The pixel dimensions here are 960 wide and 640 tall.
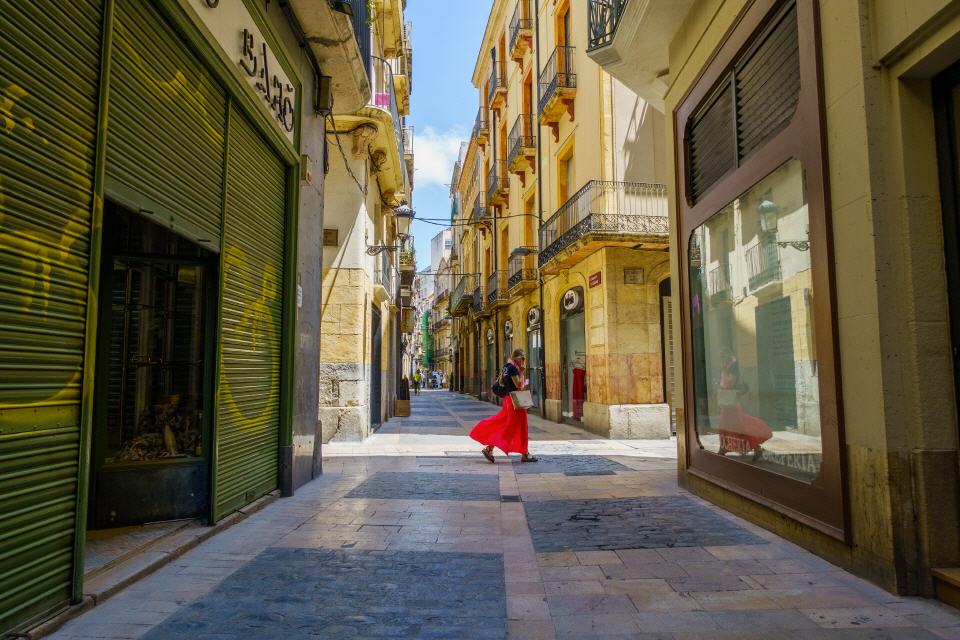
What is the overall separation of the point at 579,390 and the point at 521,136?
8.74 metres

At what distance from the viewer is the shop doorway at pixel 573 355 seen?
53.4ft

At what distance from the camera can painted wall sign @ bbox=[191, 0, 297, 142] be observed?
191 inches

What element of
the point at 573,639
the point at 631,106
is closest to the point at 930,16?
the point at 573,639

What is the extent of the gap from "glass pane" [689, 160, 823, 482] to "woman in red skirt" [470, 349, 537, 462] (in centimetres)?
317

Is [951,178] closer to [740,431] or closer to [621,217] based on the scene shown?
[740,431]

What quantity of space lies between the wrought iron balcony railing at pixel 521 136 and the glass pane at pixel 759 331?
46.5 feet

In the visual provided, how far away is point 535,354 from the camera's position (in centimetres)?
2070

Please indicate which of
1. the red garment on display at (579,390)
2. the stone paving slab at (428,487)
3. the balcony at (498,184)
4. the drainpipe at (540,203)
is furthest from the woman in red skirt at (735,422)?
the balcony at (498,184)

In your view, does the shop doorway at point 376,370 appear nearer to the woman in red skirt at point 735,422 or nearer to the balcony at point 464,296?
the woman in red skirt at point 735,422

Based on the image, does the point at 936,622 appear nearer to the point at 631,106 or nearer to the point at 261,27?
the point at 261,27

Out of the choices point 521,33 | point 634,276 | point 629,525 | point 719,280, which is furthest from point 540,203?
point 629,525

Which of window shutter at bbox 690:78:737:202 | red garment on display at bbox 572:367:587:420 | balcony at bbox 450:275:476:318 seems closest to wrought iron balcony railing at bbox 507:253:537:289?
red garment on display at bbox 572:367:587:420

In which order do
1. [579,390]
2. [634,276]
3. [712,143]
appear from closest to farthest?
[712,143], [634,276], [579,390]

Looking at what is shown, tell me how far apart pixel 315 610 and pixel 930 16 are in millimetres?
4492
